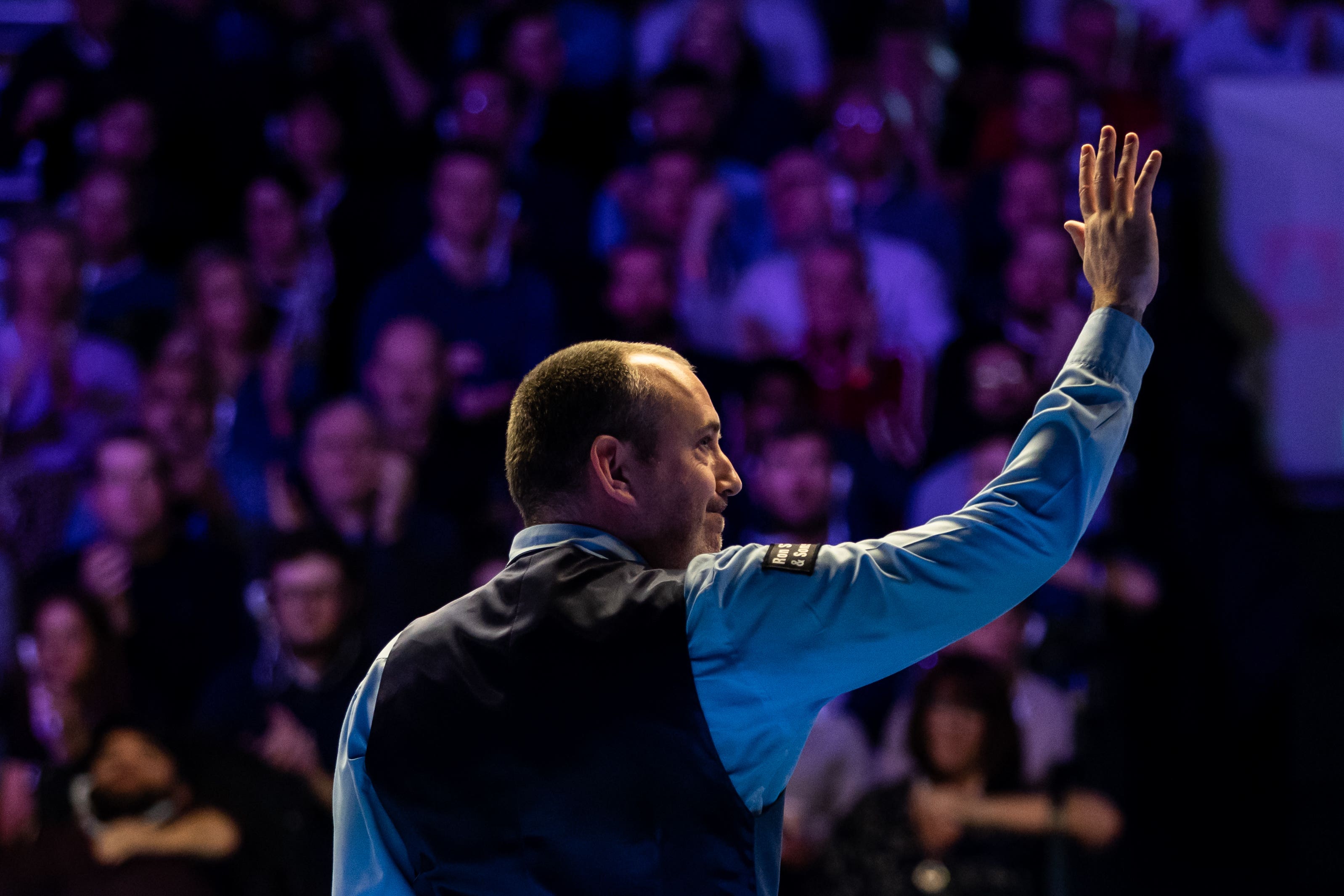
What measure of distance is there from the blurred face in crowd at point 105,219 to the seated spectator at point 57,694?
1.41 m

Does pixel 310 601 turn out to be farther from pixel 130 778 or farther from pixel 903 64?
pixel 903 64

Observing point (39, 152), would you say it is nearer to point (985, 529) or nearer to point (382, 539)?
point (382, 539)

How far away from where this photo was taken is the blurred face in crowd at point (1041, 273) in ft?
15.8

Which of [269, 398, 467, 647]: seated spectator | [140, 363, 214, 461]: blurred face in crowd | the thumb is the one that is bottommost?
[269, 398, 467, 647]: seated spectator

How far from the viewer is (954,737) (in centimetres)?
412

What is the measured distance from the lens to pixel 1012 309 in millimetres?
4898

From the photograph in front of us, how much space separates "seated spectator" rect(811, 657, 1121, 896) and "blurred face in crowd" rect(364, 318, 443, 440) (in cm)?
182

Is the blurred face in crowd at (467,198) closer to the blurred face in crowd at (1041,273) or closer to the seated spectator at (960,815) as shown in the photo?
the blurred face in crowd at (1041,273)

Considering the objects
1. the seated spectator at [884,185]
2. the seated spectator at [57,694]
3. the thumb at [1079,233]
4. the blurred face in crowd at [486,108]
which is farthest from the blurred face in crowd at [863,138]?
the thumb at [1079,233]

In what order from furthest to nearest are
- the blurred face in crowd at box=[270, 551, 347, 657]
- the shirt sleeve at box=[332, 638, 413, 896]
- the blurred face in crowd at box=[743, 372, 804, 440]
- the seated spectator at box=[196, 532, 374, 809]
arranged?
the blurred face in crowd at box=[743, 372, 804, 440], the blurred face in crowd at box=[270, 551, 347, 657], the seated spectator at box=[196, 532, 374, 809], the shirt sleeve at box=[332, 638, 413, 896]

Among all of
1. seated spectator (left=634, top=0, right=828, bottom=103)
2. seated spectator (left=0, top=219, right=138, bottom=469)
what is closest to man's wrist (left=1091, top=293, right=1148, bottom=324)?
seated spectator (left=0, top=219, right=138, bottom=469)

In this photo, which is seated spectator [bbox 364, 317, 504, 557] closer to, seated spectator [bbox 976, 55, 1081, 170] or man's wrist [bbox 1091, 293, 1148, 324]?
seated spectator [bbox 976, 55, 1081, 170]

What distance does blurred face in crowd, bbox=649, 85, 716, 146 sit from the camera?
549 cm

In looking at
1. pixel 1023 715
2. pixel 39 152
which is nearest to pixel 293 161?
pixel 39 152
